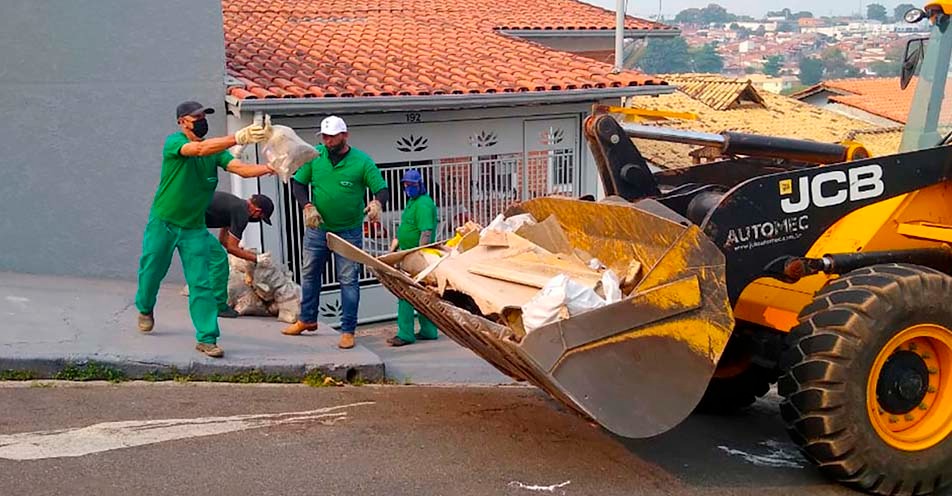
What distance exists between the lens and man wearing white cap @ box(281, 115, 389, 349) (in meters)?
7.45

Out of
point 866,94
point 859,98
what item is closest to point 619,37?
point 859,98

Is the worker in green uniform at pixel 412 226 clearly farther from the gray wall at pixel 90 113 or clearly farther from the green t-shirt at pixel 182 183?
the gray wall at pixel 90 113

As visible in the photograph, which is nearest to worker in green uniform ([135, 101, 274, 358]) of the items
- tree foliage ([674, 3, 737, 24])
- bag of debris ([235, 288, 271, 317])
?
bag of debris ([235, 288, 271, 317])

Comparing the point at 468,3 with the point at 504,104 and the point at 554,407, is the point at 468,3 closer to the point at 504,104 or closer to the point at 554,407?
the point at 504,104

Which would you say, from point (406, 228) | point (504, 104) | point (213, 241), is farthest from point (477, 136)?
point (213, 241)

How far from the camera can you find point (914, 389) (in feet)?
16.7

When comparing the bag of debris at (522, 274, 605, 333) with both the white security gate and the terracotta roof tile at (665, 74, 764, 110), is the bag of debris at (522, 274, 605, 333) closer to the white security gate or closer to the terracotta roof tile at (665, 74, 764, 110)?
the white security gate

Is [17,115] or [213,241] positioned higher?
[17,115]

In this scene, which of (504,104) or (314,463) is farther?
(504,104)

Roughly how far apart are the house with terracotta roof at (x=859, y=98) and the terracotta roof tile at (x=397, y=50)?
10517mm

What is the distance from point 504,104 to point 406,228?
121 inches

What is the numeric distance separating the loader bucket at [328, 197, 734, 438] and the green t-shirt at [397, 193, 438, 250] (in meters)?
3.49

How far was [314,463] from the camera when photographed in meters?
5.00

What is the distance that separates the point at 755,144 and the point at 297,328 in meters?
3.75
